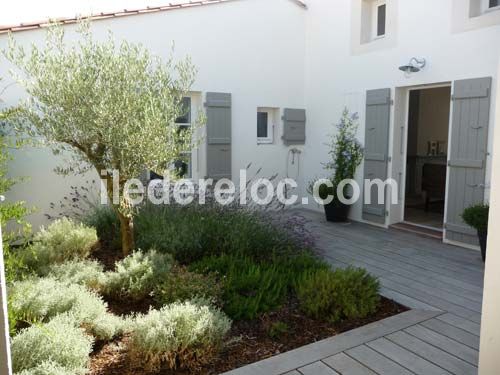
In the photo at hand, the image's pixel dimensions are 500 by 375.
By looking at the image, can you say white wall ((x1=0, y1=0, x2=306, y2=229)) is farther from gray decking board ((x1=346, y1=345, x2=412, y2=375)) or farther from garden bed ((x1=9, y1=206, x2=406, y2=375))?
gray decking board ((x1=346, y1=345, x2=412, y2=375))

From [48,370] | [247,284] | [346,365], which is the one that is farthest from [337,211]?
[48,370]

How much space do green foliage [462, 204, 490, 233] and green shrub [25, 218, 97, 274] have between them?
→ 4.22 metres

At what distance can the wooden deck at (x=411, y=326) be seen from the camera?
2357mm

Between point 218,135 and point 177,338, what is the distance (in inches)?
183

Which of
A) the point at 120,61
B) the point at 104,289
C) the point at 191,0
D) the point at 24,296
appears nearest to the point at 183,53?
the point at 191,0

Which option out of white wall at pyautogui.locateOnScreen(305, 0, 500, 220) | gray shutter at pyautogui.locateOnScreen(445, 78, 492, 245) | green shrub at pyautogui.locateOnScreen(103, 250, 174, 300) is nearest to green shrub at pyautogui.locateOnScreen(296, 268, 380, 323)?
green shrub at pyautogui.locateOnScreen(103, 250, 174, 300)

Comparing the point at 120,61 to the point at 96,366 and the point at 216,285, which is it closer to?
the point at 216,285

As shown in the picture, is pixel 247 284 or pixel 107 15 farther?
pixel 107 15

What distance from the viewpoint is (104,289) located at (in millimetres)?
3295

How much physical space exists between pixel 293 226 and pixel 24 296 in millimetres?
2758

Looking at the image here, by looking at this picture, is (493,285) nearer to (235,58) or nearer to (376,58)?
(376,58)

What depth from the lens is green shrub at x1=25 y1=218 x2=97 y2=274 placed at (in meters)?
Answer: 3.78

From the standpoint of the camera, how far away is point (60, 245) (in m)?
3.99

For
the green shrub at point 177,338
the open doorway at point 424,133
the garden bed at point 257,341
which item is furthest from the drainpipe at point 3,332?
the open doorway at point 424,133
